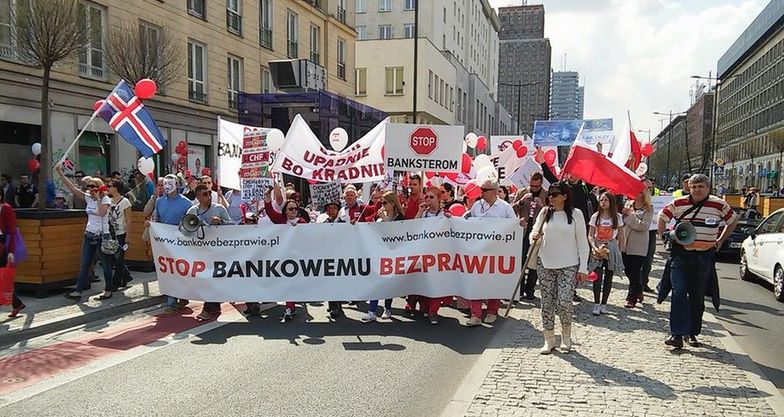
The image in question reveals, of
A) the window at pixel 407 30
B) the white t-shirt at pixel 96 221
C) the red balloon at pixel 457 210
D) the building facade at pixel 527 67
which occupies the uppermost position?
the building facade at pixel 527 67

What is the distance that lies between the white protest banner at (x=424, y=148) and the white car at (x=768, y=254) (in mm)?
5800

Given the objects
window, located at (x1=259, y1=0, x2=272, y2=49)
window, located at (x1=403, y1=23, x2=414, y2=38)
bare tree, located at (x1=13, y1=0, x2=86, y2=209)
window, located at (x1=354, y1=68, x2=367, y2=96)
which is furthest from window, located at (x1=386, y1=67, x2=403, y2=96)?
bare tree, located at (x1=13, y1=0, x2=86, y2=209)

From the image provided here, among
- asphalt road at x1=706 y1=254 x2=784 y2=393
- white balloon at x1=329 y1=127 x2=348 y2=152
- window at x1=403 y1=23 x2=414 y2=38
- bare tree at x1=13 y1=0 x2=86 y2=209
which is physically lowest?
asphalt road at x1=706 y1=254 x2=784 y2=393

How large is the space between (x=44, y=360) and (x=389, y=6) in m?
55.9

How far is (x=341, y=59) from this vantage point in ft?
120

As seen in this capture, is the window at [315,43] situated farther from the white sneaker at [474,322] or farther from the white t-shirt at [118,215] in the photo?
the white sneaker at [474,322]

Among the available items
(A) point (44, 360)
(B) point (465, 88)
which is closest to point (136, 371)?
(A) point (44, 360)

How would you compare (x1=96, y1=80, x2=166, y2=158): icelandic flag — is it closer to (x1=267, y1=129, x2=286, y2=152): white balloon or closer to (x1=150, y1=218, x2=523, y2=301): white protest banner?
(x1=267, y1=129, x2=286, y2=152): white balloon

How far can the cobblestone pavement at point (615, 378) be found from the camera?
4.71m

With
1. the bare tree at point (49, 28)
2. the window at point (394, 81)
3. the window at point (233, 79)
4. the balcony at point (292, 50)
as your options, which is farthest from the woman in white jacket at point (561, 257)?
the window at point (394, 81)

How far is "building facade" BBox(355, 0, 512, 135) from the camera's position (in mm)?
46562

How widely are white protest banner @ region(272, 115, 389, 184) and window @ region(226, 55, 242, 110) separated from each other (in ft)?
57.0

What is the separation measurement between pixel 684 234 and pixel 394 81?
42.1m

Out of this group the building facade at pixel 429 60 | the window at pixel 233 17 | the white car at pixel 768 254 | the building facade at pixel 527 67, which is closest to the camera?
the white car at pixel 768 254
